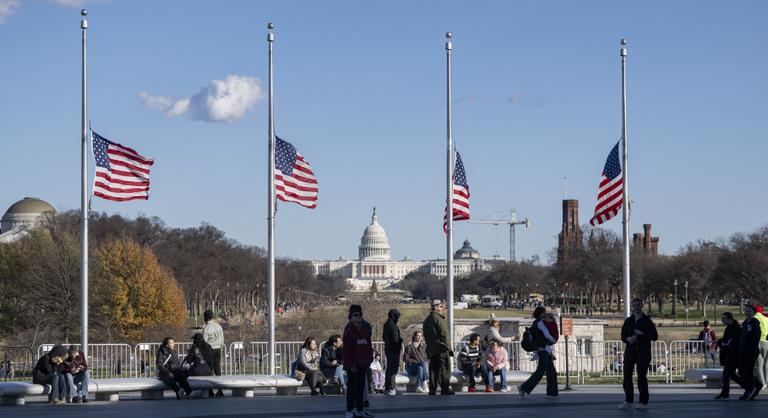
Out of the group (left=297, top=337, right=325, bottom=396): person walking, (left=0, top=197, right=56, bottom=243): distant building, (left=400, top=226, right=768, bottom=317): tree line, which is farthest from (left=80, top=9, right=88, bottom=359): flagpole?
(left=0, top=197, right=56, bottom=243): distant building

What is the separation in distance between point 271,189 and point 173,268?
7424cm

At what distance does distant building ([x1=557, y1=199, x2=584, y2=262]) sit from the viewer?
152 m

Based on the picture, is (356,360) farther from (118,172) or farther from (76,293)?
(76,293)

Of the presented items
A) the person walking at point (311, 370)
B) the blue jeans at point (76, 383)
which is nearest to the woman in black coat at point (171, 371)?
the blue jeans at point (76, 383)

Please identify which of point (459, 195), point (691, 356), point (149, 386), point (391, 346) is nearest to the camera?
point (149, 386)

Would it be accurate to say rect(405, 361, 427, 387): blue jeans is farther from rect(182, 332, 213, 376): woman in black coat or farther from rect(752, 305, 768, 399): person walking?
rect(752, 305, 768, 399): person walking

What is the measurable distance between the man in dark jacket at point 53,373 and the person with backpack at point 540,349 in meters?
8.50

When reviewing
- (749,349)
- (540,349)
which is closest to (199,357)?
(540,349)

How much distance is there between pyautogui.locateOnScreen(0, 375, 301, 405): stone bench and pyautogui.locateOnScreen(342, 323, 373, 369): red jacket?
6030 mm

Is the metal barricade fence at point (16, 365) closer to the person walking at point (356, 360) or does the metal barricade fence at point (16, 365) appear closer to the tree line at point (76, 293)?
the person walking at point (356, 360)

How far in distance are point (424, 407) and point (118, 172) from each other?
34.6ft

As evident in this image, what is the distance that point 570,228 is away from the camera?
17350 centimetres

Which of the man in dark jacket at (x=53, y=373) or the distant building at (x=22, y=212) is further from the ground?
the distant building at (x=22, y=212)

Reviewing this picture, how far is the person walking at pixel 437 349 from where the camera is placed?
86.4ft
